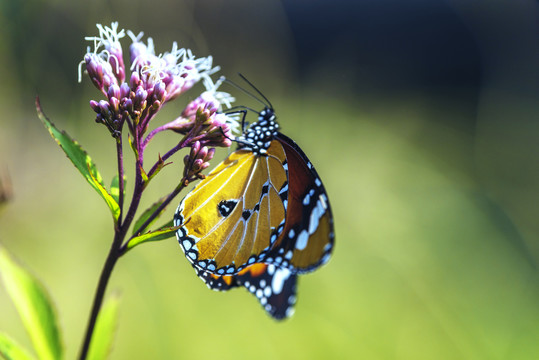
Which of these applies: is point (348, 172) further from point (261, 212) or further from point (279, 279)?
point (261, 212)

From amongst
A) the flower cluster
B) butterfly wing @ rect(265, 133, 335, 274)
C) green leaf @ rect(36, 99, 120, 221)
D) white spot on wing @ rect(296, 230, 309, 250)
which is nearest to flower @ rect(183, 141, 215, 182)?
the flower cluster

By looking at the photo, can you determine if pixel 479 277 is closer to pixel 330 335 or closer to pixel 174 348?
pixel 330 335

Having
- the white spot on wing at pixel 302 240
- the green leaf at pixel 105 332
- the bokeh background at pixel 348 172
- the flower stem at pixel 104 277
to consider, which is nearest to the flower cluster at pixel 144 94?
the flower stem at pixel 104 277

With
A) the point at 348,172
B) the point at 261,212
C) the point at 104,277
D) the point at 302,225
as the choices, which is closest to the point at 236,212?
the point at 261,212

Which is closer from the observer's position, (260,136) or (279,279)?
(260,136)

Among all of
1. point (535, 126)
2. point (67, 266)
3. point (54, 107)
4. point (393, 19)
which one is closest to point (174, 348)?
point (67, 266)

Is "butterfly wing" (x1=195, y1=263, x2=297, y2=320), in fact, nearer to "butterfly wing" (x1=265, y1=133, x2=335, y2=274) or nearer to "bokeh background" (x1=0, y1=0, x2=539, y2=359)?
"butterfly wing" (x1=265, y1=133, x2=335, y2=274)
